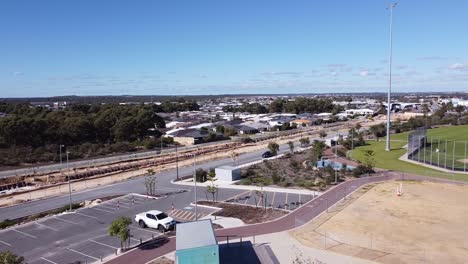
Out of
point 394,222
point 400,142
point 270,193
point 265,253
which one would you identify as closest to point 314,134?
point 400,142

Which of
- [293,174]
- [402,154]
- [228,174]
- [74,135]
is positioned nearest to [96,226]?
[228,174]

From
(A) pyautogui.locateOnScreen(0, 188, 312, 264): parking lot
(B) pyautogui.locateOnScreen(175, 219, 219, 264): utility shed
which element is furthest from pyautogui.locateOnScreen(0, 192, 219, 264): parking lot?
(B) pyautogui.locateOnScreen(175, 219, 219, 264): utility shed

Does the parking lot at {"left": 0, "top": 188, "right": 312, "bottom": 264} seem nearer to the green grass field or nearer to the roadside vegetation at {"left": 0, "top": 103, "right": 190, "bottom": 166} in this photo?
the green grass field

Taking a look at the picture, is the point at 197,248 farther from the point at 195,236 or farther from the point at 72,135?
the point at 72,135

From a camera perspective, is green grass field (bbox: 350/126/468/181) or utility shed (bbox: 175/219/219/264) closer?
utility shed (bbox: 175/219/219/264)

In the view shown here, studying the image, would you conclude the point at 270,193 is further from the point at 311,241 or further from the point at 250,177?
the point at 311,241

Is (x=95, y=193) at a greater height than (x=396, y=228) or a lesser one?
lesser

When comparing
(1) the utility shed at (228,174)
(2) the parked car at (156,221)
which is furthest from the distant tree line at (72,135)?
(2) the parked car at (156,221)
